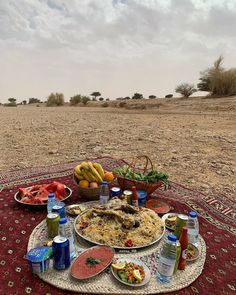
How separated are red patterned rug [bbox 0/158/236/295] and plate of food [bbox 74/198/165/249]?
0.49 meters

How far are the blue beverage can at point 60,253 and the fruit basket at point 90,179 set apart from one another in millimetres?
1140

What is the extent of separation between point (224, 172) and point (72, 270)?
340 centimetres

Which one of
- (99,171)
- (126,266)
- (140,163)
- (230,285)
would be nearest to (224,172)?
(140,163)

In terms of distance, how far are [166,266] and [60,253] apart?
2.55ft

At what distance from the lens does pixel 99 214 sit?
2604mm

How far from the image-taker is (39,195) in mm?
3164

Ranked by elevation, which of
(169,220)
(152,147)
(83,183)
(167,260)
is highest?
(83,183)

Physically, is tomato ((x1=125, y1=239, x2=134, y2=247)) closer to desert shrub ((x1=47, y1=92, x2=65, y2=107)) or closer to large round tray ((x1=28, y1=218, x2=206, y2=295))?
large round tray ((x1=28, y1=218, x2=206, y2=295))

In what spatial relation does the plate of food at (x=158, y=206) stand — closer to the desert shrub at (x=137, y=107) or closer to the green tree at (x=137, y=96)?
the desert shrub at (x=137, y=107)

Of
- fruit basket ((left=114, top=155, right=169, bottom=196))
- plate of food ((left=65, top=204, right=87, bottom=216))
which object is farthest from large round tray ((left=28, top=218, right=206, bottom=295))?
fruit basket ((left=114, top=155, right=169, bottom=196))

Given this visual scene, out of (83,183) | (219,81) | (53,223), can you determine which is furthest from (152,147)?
(219,81)

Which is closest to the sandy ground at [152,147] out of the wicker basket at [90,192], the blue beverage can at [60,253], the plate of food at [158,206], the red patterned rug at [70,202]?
the red patterned rug at [70,202]

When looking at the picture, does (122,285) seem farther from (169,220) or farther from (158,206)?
(158,206)

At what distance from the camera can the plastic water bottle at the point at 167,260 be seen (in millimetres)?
1934
